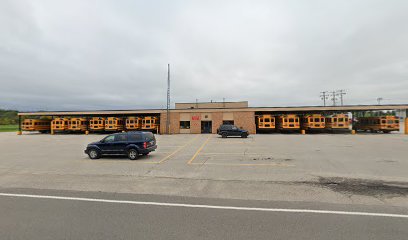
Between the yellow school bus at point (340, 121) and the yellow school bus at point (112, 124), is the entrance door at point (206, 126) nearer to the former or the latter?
the yellow school bus at point (112, 124)

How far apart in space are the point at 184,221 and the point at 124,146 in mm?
9134

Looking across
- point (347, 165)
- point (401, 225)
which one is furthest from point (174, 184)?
point (347, 165)

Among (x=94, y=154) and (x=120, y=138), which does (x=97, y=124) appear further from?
(x=120, y=138)

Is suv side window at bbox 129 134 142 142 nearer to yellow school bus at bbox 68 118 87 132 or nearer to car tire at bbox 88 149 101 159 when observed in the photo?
car tire at bbox 88 149 101 159

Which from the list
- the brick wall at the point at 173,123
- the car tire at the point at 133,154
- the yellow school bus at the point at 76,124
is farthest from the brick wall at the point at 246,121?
the yellow school bus at the point at 76,124

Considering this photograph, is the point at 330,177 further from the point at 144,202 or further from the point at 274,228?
the point at 144,202

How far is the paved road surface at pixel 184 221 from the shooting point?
153 inches

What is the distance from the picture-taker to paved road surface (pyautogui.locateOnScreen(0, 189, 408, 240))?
12.8ft

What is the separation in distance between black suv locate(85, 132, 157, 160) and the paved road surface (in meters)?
6.57

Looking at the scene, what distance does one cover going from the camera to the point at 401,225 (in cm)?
415

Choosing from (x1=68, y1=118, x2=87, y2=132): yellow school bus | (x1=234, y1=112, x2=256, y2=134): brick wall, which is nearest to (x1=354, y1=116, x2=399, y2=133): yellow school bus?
(x1=234, y1=112, x2=256, y2=134): brick wall

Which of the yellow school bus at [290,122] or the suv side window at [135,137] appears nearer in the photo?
the suv side window at [135,137]

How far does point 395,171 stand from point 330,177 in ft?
11.5

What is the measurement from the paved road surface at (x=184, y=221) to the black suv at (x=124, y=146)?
6570 millimetres
